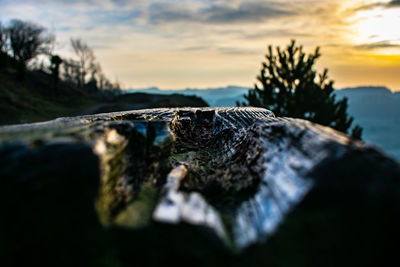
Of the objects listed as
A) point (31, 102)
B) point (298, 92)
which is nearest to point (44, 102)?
point (31, 102)

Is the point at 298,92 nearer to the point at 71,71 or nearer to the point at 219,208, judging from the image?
the point at 219,208

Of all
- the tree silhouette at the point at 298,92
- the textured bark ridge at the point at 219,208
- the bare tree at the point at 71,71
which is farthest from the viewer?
the bare tree at the point at 71,71

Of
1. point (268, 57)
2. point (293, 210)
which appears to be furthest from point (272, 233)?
point (268, 57)

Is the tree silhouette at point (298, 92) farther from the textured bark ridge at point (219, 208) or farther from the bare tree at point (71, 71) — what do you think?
the bare tree at point (71, 71)

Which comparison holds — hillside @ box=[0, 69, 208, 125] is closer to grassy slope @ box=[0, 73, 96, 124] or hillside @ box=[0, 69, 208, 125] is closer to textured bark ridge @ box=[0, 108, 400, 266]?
grassy slope @ box=[0, 73, 96, 124]

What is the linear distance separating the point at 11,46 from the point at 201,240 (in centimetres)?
5355

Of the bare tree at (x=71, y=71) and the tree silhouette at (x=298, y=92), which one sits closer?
the tree silhouette at (x=298, y=92)

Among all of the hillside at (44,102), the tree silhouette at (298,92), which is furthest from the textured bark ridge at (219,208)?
the hillside at (44,102)

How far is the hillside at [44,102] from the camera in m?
21.5

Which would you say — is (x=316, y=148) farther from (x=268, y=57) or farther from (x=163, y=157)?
(x=268, y=57)

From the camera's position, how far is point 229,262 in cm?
122

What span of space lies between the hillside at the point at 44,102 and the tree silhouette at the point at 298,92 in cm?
1153

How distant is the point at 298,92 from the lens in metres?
17.2

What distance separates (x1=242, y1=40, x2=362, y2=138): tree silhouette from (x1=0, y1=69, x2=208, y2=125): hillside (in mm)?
11527
